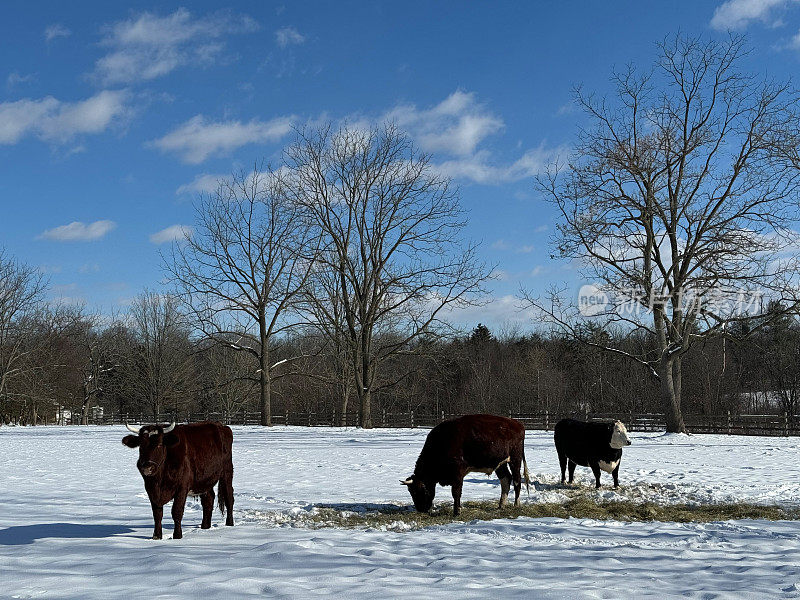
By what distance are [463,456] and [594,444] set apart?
148 inches

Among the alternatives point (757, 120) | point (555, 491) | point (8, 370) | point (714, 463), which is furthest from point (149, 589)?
point (8, 370)

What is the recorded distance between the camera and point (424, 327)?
34469mm

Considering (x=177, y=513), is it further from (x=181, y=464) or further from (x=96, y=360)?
(x=96, y=360)

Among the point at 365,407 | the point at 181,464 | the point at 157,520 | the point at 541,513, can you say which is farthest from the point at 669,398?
the point at 157,520

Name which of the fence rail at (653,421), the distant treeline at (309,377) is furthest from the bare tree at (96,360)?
the fence rail at (653,421)

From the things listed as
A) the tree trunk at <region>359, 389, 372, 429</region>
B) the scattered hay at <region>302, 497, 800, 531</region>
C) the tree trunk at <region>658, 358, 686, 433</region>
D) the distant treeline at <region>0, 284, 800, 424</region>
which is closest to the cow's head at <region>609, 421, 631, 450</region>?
the scattered hay at <region>302, 497, 800, 531</region>

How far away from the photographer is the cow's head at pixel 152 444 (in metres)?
7.67

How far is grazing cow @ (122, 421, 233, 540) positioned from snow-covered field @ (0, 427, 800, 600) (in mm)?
383

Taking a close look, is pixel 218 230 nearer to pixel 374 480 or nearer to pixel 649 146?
pixel 649 146

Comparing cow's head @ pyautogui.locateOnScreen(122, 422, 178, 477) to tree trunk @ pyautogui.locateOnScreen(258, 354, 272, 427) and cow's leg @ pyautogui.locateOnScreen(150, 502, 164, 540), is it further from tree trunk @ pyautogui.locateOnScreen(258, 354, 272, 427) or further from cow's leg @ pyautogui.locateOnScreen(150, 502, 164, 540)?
tree trunk @ pyautogui.locateOnScreen(258, 354, 272, 427)

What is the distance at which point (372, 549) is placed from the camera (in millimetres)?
7379

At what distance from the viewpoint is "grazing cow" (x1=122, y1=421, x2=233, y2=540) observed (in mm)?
7770

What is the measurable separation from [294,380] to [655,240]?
44348 mm

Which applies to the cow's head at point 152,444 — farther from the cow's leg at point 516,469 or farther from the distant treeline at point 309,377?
the distant treeline at point 309,377
